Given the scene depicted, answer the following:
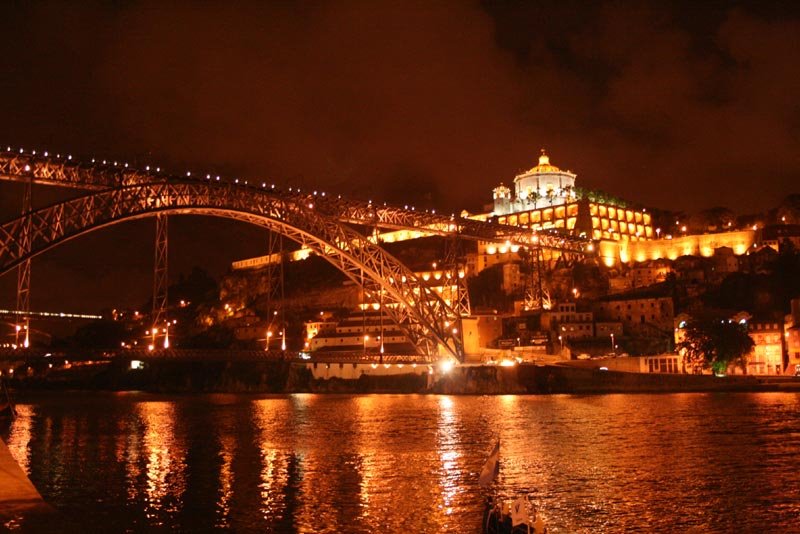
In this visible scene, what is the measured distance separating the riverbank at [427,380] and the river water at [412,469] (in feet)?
50.8

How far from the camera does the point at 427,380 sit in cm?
6375

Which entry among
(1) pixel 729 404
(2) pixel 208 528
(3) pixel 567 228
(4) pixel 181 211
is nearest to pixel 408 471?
(2) pixel 208 528

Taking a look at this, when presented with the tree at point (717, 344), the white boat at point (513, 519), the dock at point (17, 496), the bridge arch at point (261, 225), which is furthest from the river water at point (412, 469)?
the tree at point (717, 344)

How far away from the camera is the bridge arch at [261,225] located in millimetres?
35688

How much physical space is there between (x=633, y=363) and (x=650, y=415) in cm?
2404

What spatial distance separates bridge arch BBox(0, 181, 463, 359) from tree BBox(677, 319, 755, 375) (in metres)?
18.9

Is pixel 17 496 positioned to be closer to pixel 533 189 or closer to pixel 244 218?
pixel 244 218

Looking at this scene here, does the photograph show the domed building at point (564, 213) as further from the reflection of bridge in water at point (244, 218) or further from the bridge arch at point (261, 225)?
the bridge arch at point (261, 225)

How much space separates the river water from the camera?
53.7 feet

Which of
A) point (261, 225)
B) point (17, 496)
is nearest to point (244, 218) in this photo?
point (261, 225)

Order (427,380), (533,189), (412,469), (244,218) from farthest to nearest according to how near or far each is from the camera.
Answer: (533,189) → (427,380) → (244,218) → (412,469)

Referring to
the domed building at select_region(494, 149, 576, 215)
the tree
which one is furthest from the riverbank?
the domed building at select_region(494, 149, 576, 215)

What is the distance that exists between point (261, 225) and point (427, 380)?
72.1 feet

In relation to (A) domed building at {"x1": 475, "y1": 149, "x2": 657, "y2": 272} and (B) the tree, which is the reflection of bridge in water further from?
(A) domed building at {"x1": 475, "y1": 149, "x2": 657, "y2": 272}
